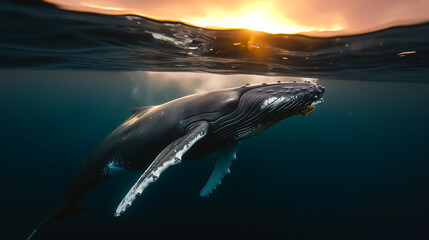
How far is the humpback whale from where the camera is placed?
283 centimetres

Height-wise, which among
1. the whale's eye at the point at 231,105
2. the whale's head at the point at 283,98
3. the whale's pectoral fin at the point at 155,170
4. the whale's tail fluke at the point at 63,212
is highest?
the whale's head at the point at 283,98

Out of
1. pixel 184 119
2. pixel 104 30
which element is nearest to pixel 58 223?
pixel 104 30

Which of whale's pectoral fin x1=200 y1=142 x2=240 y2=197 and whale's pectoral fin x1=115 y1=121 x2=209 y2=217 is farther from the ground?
whale's pectoral fin x1=115 y1=121 x2=209 y2=217

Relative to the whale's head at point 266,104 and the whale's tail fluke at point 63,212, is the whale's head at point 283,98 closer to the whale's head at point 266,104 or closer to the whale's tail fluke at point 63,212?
the whale's head at point 266,104

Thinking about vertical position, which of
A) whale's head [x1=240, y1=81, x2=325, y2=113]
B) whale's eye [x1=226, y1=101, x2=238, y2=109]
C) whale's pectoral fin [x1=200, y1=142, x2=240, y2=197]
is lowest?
whale's pectoral fin [x1=200, y1=142, x2=240, y2=197]

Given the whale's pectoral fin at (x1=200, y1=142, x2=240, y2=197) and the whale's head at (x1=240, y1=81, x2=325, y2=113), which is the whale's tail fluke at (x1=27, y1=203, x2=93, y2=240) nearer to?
the whale's pectoral fin at (x1=200, y1=142, x2=240, y2=197)

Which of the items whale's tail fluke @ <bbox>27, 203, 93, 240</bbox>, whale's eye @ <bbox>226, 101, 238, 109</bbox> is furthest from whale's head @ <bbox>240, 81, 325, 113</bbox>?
whale's tail fluke @ <bbox>27, 203, 93, 240</bbox>

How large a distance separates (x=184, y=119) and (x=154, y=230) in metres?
9.78

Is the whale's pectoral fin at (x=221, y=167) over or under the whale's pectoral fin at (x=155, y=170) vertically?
under

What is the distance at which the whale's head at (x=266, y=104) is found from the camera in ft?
9.96

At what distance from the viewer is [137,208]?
1313 centimetres

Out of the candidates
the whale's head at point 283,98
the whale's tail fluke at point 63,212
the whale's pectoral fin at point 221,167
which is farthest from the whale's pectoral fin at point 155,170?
the whale's tail fluke at point 63,212

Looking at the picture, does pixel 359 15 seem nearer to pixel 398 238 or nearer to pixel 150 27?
pixel 150 27

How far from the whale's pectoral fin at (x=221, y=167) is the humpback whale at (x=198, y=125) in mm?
1221
